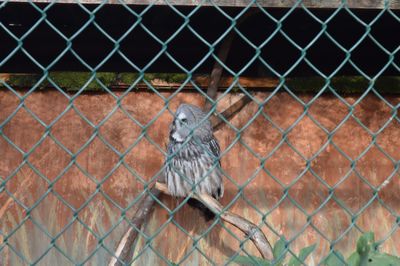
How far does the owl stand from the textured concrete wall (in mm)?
82

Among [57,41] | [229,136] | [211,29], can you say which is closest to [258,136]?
[229,136]

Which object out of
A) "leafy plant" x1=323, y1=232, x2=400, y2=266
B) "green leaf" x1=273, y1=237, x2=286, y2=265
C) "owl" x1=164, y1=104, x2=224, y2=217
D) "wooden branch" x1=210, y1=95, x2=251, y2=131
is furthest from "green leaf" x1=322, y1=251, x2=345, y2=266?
"wooden branch" x1=210, y1=95, x2=251, y2=131

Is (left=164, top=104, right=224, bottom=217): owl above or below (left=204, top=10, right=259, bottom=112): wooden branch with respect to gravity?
below

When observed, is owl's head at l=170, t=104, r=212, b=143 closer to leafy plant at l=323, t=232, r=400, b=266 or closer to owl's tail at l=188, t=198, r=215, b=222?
owl's tail at l=188, t=198, r=215, b=222

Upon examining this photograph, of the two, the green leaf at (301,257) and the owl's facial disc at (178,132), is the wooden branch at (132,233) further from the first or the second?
the green leaf at (301,257)

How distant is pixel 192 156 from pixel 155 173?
0.24 m

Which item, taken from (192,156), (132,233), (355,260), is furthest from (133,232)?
(355,260)

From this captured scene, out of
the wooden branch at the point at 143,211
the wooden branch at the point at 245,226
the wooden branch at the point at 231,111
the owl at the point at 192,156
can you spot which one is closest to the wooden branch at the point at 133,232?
the wooden branch at the point at 143,211

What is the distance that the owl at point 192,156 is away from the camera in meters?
2.97

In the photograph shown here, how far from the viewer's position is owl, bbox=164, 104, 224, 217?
9.75 feet

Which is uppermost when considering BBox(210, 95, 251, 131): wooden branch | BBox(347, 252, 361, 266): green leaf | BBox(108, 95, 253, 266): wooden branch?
BBox(210, 95, 251, 131): wooden branch

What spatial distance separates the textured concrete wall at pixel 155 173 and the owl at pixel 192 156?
0.27 feet

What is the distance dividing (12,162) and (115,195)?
1.78 ft

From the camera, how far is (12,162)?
9.93ft
